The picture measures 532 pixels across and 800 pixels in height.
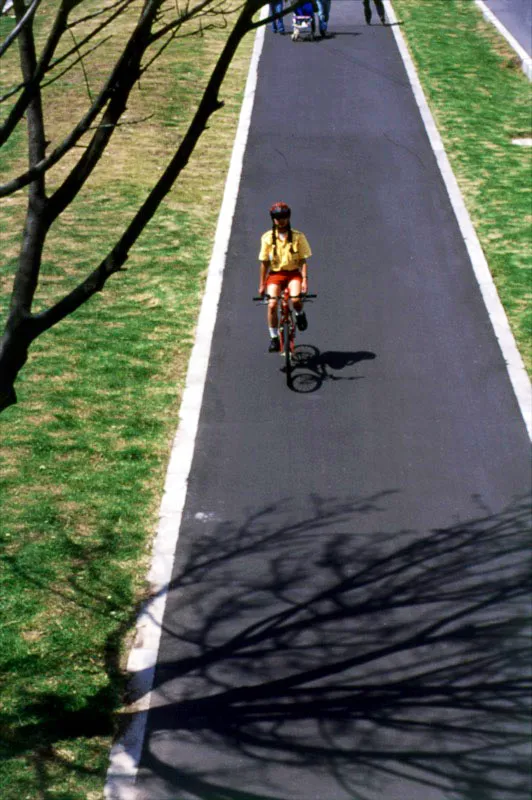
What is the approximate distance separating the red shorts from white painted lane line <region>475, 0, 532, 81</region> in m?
15.4

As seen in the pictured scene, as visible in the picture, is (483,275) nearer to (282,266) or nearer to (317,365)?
(317,365)

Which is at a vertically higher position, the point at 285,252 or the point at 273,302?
the point at 285,252

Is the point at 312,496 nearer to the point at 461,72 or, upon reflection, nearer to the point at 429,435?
the point at 429,435

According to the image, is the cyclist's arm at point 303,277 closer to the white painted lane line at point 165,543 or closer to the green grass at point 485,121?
the white painted lane line at point 165,543

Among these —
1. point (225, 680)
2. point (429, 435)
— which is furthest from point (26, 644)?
point (429, 435)

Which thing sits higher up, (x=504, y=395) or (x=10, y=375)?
(x=10, y=375)

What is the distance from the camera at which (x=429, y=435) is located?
11711 millimetres

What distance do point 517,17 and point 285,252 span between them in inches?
866

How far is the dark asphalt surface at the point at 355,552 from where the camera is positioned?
7590 millimetres

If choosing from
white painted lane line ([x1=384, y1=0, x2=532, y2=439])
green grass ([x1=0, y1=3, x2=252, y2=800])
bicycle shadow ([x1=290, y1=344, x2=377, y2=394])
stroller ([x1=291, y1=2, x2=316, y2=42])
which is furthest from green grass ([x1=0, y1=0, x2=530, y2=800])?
stroller ([x1=291, y1=2, x2=316, y2=42])

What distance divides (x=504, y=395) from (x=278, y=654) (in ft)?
16.6

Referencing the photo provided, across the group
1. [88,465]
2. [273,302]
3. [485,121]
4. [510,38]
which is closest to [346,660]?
[88,465]

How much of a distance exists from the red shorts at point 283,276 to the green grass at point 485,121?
9.44ft

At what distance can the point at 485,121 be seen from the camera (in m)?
22.8
